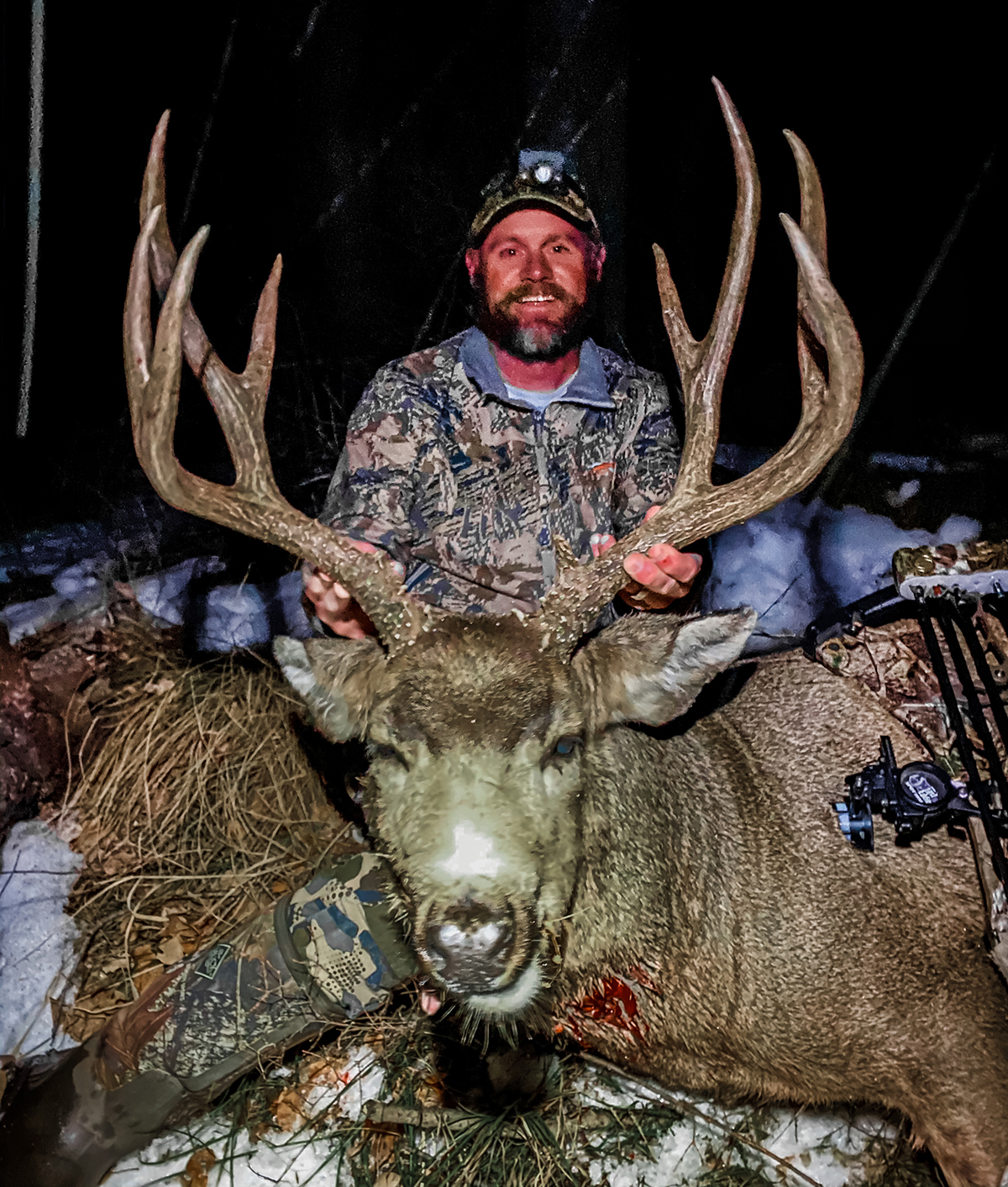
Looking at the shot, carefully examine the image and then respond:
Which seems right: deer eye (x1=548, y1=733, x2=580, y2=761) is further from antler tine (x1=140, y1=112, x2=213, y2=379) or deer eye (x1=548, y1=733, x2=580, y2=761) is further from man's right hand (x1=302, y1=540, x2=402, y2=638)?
→ antler tine (x1=140, y1=112, x2=213, y2=379)

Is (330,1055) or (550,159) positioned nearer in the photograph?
(330,1055)

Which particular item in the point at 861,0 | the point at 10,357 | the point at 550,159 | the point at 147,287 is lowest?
the point at 10,357

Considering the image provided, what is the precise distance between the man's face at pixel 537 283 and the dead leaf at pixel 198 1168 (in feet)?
Answer: 9.88

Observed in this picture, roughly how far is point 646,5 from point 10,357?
2.60 m

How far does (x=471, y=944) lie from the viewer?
1.62 meters

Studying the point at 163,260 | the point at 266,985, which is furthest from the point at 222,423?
the point at 266,985

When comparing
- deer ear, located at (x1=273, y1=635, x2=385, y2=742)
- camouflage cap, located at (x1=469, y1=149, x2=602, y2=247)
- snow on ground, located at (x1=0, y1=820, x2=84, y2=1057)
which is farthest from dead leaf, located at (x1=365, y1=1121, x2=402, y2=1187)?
camouflage cap, located at (x1=469, y1=149, x2=602, y2=247)

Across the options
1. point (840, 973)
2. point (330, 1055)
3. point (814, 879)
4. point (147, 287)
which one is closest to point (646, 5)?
point (147, 287)

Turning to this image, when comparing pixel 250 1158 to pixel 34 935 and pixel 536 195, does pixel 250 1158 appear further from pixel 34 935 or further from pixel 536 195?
pixel 536 195

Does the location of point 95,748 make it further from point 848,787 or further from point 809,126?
point 809,126

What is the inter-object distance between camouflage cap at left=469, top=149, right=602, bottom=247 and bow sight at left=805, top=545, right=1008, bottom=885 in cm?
173

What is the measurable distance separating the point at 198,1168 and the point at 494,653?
2126 millimetres

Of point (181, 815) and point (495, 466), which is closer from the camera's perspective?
point (495, 466)

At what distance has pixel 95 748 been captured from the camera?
366cm
